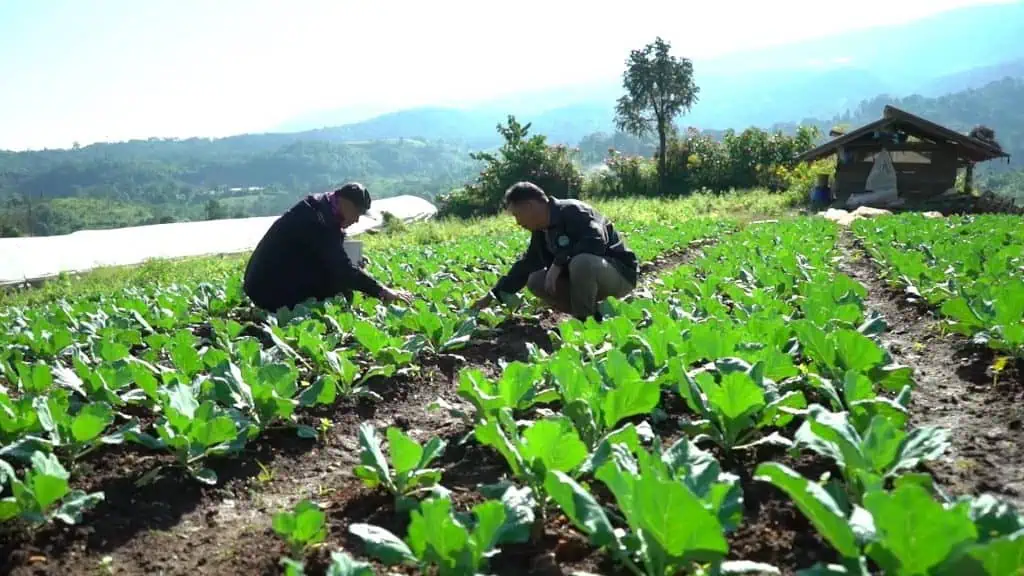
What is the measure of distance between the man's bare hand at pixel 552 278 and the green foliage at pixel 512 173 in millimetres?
28091

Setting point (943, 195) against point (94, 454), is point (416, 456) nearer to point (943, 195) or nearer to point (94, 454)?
point (94, 454)

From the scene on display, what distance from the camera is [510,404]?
2555 mm

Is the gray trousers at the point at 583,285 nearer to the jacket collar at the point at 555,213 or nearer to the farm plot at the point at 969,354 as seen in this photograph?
the jacket collar at the point at 555,213

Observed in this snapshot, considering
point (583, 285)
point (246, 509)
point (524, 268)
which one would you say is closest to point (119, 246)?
point (524, 268)

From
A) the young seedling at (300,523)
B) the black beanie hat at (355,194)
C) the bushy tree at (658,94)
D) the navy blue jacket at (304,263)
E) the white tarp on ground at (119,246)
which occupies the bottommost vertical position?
the white tarp on ground at (119,246)

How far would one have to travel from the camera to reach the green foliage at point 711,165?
33438 millimetres

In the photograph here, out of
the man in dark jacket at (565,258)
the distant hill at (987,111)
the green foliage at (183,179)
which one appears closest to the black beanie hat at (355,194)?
the man in dark jacket at (565,258)

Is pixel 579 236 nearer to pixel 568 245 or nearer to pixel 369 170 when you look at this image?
pixel 568 245

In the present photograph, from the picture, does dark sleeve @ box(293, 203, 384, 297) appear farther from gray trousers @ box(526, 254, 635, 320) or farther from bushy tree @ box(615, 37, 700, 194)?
bushy tree @ box(615, 37, 700, 194)

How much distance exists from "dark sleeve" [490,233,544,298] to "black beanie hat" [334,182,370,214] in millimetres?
1245

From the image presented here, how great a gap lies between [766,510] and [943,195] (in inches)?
935

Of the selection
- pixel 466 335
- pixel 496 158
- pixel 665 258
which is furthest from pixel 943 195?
pixel 466 335

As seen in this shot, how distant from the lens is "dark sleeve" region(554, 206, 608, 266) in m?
5.09

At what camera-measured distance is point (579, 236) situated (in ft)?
16.9
